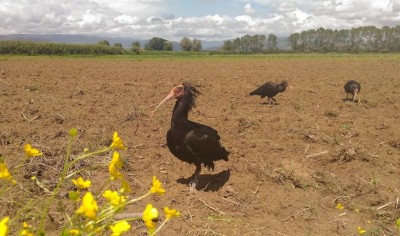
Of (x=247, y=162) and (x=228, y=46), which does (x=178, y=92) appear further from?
(x=228, y=46)

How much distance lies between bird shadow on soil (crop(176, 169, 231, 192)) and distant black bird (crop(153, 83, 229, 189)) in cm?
20

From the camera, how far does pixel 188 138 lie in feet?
17.3

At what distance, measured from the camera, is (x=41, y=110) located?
322 inches

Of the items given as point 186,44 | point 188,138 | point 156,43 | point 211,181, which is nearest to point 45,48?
point 156,43

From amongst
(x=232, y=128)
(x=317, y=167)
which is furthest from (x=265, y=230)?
(x=232, y=128)

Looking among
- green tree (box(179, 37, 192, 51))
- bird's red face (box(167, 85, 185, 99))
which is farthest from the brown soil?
green tree (box(179, 37, 192, 51))

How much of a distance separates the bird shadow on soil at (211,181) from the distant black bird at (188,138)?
0.20 m

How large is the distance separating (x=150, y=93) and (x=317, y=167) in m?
7.35

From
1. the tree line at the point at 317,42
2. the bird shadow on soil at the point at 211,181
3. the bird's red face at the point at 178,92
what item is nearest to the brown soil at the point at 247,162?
the bird shadow on soil at the point at 211,181

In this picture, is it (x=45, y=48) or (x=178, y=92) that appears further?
(x=45, y=48)

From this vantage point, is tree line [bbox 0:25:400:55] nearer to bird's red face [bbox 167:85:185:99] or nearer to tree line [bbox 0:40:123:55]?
tree line [bbox 0:40:123:55]

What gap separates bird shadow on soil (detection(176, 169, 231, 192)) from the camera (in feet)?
18.1

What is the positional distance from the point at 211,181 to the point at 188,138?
93 centimetres

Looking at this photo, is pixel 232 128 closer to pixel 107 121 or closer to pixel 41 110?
pixel 107 121
